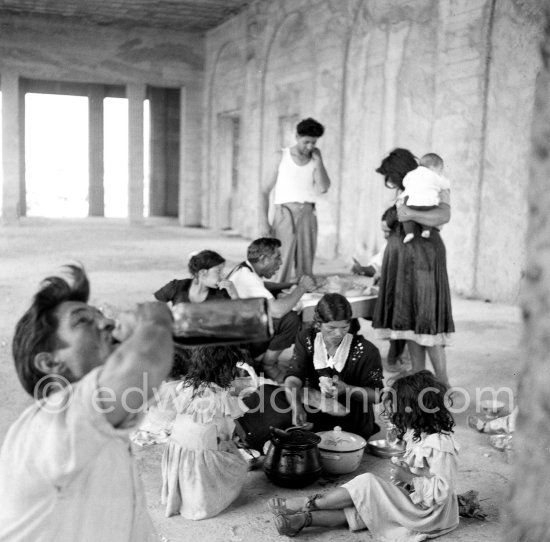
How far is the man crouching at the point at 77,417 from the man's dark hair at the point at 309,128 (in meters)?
5.22

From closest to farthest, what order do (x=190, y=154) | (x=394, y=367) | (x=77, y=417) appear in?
(x=77, y=417)
(x=394, y=367)
(x=190, y=154)

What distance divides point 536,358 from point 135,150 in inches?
693

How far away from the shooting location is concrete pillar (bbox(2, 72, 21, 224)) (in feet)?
56.0

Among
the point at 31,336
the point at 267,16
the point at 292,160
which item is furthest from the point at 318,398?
the point at 267,16

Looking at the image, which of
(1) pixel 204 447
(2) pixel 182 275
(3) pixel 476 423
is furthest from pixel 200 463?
(2) pixel 182 275

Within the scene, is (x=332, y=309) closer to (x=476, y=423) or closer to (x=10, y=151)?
(x=476, y=423)

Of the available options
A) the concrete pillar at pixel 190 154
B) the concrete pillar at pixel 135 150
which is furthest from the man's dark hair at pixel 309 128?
the concrete pillar at pixel 190 154

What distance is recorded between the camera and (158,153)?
72.0 ft

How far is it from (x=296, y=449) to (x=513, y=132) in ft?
19.6

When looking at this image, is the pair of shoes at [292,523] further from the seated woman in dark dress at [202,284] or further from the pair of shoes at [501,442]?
the seated woman in dark dress at [202,284]

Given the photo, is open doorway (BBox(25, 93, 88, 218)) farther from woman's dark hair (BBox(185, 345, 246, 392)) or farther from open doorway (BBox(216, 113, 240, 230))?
woman's dark hair (BBox(185, 345, 246, 392))

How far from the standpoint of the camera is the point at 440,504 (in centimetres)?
327

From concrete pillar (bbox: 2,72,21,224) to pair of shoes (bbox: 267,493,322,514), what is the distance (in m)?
15.1

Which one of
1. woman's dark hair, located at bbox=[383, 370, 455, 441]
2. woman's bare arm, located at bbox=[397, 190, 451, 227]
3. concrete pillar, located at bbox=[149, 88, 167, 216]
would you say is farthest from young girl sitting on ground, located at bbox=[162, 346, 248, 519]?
concrete pillar, located at bbox=[149, 88, 167, 216]
